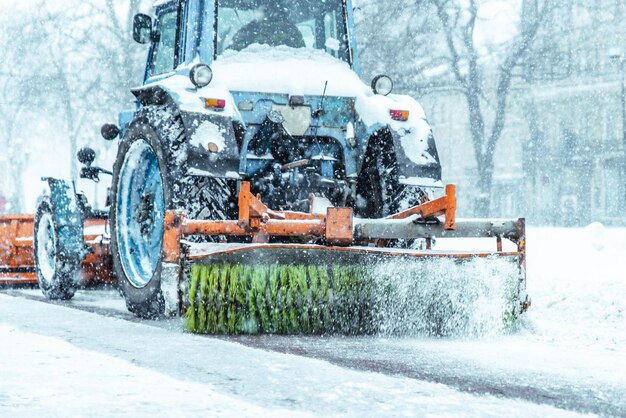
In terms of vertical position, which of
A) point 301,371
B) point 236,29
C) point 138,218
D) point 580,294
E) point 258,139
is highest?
point 236,29

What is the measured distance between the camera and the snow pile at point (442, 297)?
6.24 metres

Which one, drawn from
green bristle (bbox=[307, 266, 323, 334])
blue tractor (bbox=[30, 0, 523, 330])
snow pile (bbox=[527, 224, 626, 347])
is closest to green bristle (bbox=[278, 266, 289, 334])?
green bristle (bbox=[307, 266, 323, 334])

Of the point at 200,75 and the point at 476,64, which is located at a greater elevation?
the point at 476,64

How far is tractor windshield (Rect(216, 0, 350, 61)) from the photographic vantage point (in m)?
7.30

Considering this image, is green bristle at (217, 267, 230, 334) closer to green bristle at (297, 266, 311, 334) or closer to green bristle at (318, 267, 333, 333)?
green bristle at (297, 266, 311, 334)

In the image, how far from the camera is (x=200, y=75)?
261 inches

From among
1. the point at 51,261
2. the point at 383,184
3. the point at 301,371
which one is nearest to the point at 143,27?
the point at 51,261

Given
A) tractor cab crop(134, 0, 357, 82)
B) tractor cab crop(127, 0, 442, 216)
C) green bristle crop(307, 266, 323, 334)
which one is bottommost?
green bristle crop(307, 266, 323, 334)

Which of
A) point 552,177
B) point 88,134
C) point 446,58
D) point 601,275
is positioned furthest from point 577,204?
point 601,275

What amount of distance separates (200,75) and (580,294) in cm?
370

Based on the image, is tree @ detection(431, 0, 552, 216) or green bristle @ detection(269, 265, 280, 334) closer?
green bristle @ detection(269, 265, 280, 334)

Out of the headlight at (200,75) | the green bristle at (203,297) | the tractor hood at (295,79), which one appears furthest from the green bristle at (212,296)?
the tractor hood at (295,79)

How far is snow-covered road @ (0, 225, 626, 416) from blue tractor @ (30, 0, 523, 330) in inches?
28.6

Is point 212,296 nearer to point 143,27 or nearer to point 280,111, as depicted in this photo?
point 280,111
